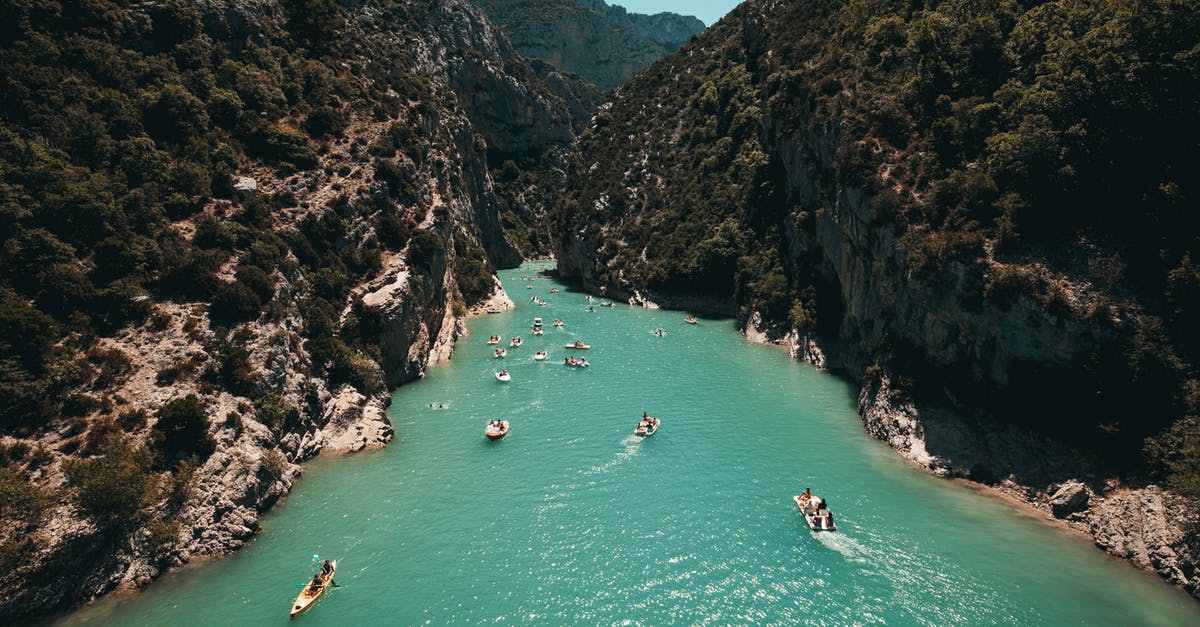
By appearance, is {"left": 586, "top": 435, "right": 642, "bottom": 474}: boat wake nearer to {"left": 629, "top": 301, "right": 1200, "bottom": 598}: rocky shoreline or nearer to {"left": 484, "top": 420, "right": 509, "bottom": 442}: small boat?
{"left": 484, "top": 420, "right": 509, "bottom": 442}: small boat

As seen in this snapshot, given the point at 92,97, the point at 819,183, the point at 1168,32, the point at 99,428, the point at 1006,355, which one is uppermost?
the point at 1168,32

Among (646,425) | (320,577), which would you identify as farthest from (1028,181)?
(320,577)

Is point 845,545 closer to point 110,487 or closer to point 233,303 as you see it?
point 110,487

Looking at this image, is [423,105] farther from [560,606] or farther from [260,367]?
[560,606]

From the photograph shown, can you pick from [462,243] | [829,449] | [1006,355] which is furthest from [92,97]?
[1006,355]

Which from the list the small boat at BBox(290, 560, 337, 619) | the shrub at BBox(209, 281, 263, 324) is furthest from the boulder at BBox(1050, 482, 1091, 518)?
the shrub at BBox(209, 281, 263, 324)

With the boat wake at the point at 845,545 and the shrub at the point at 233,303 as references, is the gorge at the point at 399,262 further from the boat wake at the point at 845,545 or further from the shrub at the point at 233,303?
the boat wake at the point at 845,545
